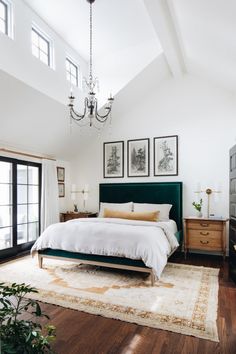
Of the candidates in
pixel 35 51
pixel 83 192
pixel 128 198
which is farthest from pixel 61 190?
pixel 35 51

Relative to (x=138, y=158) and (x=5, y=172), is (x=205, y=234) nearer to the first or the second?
(x=138, y=158)

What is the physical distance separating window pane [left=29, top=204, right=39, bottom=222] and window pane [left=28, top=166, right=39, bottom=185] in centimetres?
50

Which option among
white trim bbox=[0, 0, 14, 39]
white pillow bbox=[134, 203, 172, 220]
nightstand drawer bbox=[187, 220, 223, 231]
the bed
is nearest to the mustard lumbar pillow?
white pillow bbox=[134, 203, 172, 220]

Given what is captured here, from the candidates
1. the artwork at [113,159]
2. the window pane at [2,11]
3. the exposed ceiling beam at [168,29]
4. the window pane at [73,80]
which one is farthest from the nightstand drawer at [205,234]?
the window pane at [2,11]

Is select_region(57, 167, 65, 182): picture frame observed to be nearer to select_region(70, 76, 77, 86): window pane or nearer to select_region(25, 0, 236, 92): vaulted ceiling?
select_region(70, 76, 77, 86): window pane

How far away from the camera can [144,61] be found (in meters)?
4.54

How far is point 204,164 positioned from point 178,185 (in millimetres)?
656

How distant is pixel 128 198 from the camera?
17.8ft

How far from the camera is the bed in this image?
11.3ft

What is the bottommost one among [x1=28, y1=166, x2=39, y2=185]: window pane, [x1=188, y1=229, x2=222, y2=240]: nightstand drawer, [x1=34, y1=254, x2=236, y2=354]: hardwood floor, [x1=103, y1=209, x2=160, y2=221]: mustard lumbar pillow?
[x1=34, y1=254, x2=236, y2=354]: hardwood floor

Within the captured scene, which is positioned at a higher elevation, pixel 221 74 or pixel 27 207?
pixel 221 74

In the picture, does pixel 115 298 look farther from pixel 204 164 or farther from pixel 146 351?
pixel 204 164

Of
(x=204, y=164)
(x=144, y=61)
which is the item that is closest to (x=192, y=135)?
(x=204, y=164)

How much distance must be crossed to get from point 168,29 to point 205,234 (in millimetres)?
3295
